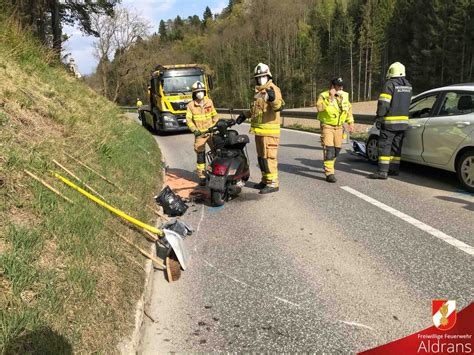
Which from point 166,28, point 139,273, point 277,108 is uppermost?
point 166,28

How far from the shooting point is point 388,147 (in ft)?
24.3

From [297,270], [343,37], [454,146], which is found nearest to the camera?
[297,270]

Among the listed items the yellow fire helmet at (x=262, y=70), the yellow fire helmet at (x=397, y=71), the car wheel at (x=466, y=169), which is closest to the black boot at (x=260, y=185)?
the yellow fire helmet at (x=262, y=70)

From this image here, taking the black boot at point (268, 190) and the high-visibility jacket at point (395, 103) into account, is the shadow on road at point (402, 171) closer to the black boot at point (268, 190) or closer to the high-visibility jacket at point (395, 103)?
the high-visibility jacket at point (395, 103)

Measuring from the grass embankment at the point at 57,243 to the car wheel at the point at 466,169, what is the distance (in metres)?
4.94

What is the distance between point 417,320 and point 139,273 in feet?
7.95

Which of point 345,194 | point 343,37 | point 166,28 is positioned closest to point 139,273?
point 345,194

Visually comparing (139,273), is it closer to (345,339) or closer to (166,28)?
(345,339)

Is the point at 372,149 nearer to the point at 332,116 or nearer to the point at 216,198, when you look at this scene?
the point at 332,116

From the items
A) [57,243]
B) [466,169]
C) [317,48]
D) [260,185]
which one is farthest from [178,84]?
[317,48]

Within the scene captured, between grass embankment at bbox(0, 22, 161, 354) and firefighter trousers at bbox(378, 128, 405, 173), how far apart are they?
14.0 feet

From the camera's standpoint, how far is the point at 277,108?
21.8 feet

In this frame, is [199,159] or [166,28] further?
[166,28]

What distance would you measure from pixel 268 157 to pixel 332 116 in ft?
5.08
